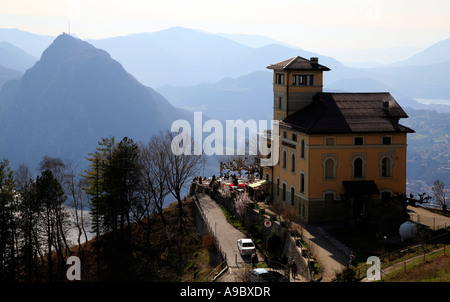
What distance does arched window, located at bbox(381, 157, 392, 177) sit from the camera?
57.3 m

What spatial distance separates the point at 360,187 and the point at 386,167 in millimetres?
4103

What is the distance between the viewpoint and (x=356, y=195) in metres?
55.1

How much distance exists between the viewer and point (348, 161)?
5622cm

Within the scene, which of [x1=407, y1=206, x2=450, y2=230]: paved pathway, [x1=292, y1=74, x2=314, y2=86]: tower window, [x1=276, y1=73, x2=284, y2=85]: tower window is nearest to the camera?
[x1=407, y1=206, x2=450, y2=230]: paved pathway

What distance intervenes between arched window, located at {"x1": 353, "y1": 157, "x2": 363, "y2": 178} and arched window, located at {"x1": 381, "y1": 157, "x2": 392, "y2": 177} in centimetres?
237

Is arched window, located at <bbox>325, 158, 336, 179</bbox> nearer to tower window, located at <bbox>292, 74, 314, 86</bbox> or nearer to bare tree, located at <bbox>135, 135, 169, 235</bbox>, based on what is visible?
tower window, located at <bbox>292, 74, 314, 86</bbox>

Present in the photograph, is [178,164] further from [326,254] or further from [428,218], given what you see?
[326,254]

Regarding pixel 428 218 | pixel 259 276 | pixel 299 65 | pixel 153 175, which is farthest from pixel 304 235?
pixel 153 175

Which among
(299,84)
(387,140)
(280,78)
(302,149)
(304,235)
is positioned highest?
(280,78)

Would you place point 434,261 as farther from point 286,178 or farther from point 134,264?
point 134,264

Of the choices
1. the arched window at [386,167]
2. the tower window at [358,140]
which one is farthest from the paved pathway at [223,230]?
the arched window at [386,167]

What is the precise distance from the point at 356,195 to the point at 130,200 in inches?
1126

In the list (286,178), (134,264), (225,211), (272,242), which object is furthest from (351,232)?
(134,264)

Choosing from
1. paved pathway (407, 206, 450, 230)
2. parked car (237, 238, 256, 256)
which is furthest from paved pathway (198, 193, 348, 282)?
paved pathway (407, 206, 450, 230)
